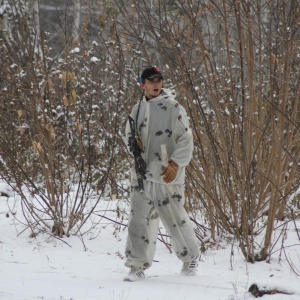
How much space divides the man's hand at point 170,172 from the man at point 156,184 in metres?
0.06

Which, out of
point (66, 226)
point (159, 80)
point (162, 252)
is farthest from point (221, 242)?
point (159, 80)

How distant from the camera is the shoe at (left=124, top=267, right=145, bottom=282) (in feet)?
12.6

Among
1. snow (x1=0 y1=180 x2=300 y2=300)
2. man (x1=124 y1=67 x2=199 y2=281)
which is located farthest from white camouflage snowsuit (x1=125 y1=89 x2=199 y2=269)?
snow (x1=0 y1=180 x2=300 y2=300)

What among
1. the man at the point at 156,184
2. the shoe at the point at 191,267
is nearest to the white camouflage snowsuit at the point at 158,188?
the man at the point at 156,184

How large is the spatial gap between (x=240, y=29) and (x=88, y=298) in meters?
2.28

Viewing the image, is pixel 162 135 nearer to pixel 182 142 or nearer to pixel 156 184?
pixel 182 142

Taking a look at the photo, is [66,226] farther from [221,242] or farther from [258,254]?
[258,254]

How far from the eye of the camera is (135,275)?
3863mm

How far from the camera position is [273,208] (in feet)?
14.5

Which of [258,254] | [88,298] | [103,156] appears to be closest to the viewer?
[88,298]

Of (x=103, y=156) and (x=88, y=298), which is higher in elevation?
(x=88, y=298)

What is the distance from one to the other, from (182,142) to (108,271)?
48.6 inches

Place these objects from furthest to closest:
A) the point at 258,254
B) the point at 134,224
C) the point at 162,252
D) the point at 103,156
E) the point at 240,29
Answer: the point at 103,156 < the point at 162,252 < the point at 258,254 < the point at 240,29 < the point at 134,224

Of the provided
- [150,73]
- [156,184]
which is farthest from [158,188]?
[150,73]
